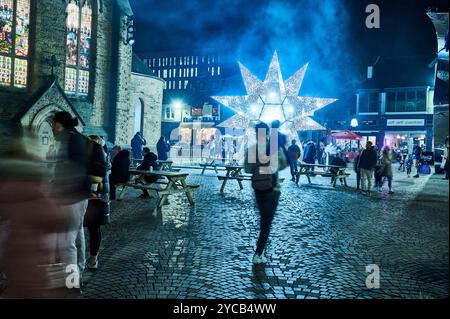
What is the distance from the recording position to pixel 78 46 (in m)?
22.2

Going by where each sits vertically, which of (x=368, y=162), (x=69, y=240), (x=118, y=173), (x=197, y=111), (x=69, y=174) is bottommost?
(x=69, y=240)

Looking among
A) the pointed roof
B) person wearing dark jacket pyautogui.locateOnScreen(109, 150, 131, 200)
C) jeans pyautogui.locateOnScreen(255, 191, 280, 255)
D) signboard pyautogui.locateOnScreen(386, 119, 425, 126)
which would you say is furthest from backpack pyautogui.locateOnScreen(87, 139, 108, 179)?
signboard pyautogui.locateOnScreen(386, 119, 425, 126)

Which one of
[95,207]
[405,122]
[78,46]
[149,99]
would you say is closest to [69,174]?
[95,207]

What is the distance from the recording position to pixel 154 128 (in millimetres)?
29656

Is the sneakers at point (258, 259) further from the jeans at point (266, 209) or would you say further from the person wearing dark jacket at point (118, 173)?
the person wearing dark jacket at point (118, 173)

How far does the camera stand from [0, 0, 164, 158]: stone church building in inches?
766

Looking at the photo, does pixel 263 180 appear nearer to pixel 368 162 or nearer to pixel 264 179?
pixel 264 179

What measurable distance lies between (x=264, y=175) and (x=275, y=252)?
1370mm

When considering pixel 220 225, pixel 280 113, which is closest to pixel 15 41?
pixel 280 113

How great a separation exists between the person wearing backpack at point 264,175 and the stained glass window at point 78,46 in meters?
19.2

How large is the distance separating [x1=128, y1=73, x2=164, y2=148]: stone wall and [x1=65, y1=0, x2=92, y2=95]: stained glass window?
17.1 ft

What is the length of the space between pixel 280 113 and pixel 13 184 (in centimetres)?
1217

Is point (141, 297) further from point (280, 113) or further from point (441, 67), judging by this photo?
point (280, 113)

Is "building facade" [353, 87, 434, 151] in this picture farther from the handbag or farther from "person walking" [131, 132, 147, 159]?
the handbag
